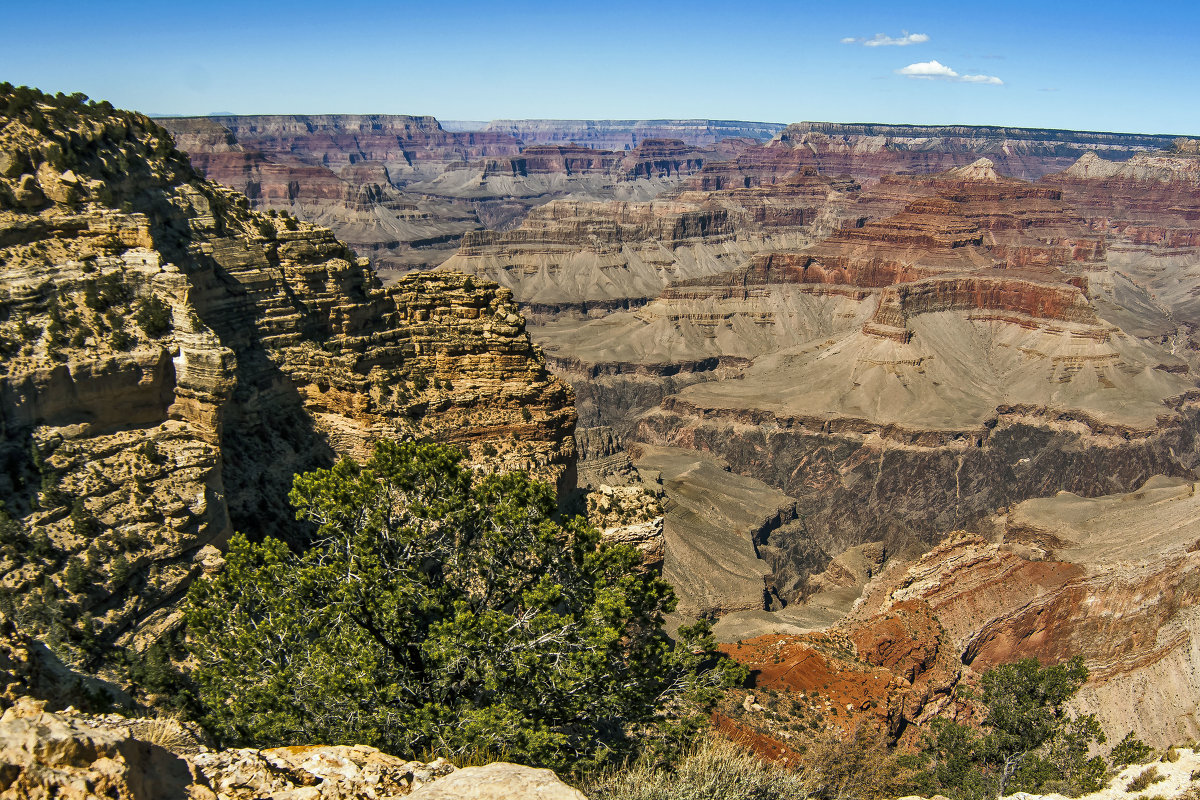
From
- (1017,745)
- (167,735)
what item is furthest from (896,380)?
(167,735)

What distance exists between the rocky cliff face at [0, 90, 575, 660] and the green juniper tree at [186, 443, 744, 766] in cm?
376

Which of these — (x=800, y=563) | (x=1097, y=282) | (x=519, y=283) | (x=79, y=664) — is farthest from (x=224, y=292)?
(x=1097, y=282)

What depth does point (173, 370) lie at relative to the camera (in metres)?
23.2

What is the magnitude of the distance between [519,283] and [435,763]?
6962 inches

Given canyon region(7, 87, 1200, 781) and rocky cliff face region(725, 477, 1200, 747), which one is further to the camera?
rocky cliff face region(725, 477, 1200, 747)

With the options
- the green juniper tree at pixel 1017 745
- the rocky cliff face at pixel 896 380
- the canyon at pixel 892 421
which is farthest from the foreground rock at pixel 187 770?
the rocky cliff face at pixel 896 380

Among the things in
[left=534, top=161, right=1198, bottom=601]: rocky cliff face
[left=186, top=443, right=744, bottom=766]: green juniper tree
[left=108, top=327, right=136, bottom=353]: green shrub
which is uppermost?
[left=108, top=327, right=136, bottom=353]: green shrub

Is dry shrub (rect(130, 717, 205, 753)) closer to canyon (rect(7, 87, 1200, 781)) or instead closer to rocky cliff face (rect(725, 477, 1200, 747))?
canyon (rect(7, 87, 1200, 781))

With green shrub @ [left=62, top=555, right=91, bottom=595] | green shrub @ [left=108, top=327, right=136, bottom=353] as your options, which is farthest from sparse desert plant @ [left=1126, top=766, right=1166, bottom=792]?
green shrub @ [left=108, top=327, right=136, bottom=353]

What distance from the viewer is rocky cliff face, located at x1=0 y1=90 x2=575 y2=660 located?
784 inches

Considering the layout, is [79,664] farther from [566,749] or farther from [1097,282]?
[1097,282]

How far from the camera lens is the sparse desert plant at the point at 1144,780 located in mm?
20891

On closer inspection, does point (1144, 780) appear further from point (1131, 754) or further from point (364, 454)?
point (364, 454)

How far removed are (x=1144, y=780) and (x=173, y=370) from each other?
1169 inches
